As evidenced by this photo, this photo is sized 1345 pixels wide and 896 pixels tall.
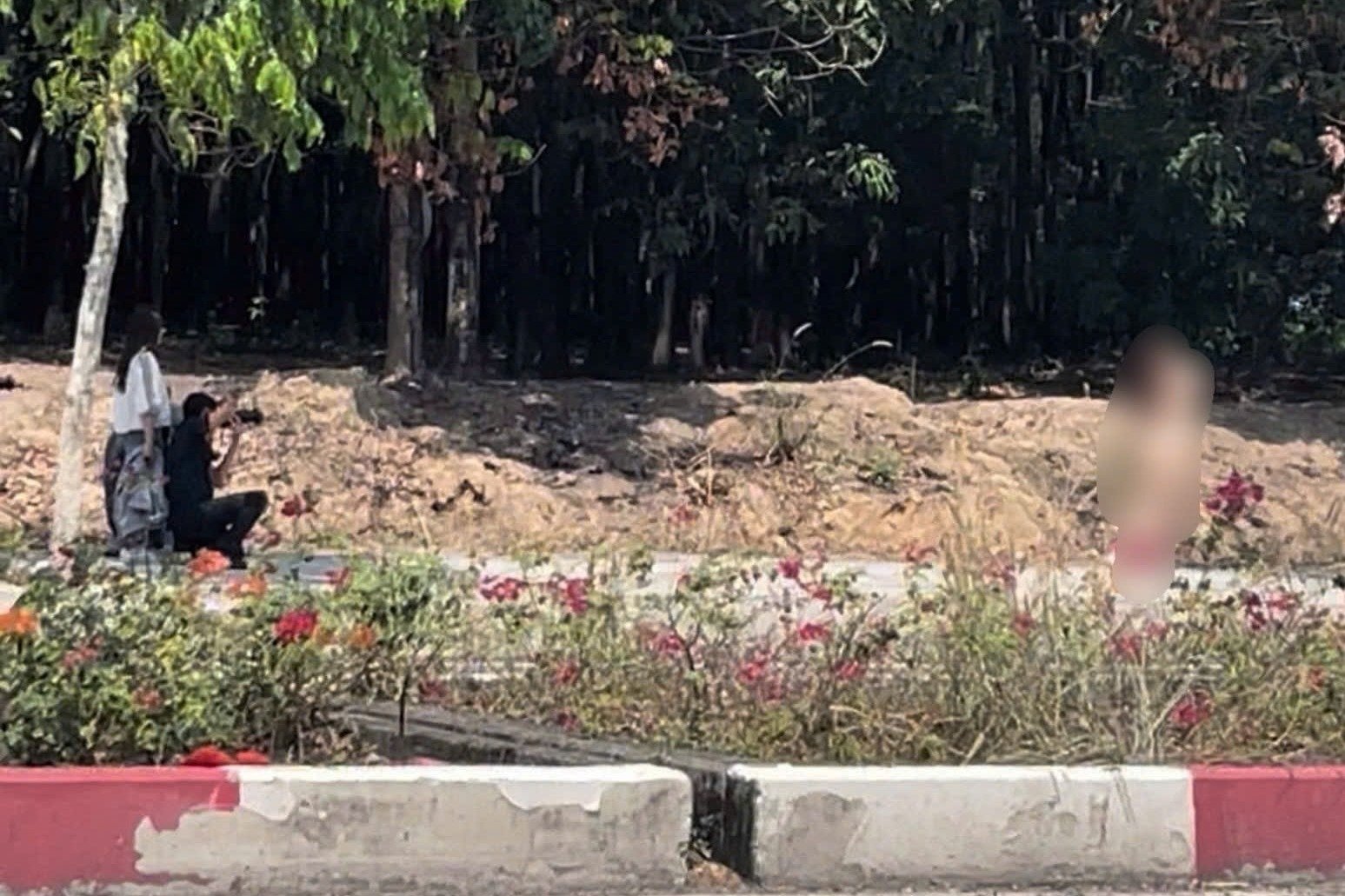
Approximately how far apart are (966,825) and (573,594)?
218cm

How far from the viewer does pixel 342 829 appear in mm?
6008

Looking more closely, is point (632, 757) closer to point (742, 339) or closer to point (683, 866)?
point (683, 866)

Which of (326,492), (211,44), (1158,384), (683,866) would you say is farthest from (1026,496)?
(683,866)

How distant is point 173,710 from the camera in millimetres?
6426

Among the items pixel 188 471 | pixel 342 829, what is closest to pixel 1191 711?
pixel 342 829

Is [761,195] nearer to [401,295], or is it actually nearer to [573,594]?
[401,295]

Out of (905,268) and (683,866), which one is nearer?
(683,866)

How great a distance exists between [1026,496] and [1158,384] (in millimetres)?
11539

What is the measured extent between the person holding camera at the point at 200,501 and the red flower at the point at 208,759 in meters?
6.54

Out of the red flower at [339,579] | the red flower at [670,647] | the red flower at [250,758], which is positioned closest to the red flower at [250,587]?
the red flower at [339,579]

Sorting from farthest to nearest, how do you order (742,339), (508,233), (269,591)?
1. (742,339)
2. (508,233)
3. (269,591)

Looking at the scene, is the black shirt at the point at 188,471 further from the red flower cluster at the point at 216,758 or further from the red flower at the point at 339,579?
the red flower cluster at the point at 216,758

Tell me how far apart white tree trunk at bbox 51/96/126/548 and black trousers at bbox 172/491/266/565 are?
47.9 inches

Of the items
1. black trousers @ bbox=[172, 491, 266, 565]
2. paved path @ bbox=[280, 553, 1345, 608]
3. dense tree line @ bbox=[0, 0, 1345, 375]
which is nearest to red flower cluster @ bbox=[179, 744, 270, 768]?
paved path @ bbox=[280, 553, 1345, 608]
